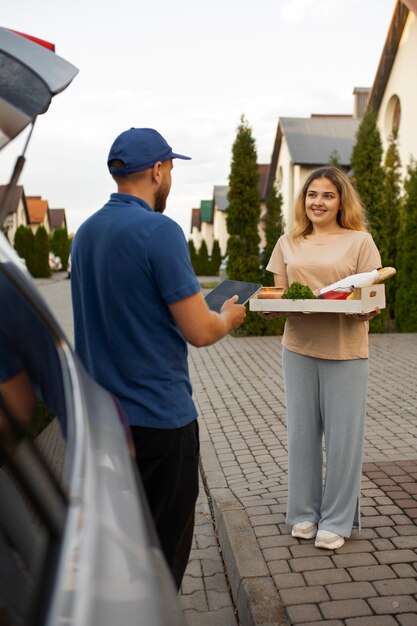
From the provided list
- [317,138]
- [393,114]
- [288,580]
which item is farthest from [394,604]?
[317,138]

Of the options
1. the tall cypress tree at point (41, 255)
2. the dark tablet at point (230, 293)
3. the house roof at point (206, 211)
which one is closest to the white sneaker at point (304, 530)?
the dark tablet at point (230, 293)

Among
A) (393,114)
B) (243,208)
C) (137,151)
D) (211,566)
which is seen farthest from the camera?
(393,114)

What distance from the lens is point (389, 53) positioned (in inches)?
973

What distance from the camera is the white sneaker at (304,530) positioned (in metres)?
4.48

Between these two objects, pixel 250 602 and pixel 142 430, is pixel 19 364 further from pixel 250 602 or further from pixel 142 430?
pixel 250 602

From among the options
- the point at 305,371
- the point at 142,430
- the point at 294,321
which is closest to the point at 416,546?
the point at 305,371

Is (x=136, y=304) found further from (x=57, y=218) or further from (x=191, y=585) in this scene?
(x=57, y=218)

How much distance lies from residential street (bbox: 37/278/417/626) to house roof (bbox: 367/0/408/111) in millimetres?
17138

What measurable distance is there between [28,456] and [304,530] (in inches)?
124

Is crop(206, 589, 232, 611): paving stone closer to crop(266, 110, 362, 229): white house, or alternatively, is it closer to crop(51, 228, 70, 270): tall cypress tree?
crop(266, 110, 362, 229): white house

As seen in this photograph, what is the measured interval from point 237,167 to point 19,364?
15943 mm

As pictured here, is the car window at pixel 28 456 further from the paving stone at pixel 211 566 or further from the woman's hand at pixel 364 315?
the paving stone at pixel 211 566

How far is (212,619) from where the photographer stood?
392 cm

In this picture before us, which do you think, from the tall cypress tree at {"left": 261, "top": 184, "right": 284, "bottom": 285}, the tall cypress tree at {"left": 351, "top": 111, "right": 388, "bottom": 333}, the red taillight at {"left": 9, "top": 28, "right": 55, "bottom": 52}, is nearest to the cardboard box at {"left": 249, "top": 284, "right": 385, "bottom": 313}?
the red taillight at {"left": 9, "top": 28, "right": 55, "bottom": 52}
